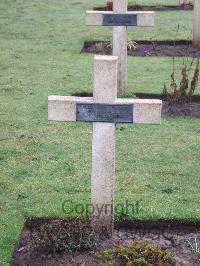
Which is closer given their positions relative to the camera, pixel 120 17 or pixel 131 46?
pixel 120 17

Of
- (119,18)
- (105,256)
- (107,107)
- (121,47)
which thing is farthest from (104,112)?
(121,47)

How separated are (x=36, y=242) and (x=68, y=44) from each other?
26.0ft

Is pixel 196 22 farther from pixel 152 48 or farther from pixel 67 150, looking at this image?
pixel 67 150

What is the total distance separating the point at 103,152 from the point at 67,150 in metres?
2.08

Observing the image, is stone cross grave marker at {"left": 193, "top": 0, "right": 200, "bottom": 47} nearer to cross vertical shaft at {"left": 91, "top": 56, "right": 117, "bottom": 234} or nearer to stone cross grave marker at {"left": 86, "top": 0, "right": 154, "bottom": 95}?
stone cross grave marker at {"left": 86, "top": 0, "right": 154, "bottom": 95}

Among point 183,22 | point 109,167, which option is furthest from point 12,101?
point 183,22

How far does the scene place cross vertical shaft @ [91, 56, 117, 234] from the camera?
402 cm

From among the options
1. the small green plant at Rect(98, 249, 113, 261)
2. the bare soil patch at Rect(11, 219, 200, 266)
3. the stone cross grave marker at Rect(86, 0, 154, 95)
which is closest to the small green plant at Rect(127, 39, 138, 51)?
the stone cross grave marker at Rect(86, 0, 154, 95)

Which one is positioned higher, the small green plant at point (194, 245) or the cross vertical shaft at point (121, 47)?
the cross vertical shaft at point (121, 47)

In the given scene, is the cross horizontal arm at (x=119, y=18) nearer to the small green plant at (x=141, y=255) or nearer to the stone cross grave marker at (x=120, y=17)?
the stone cross grave marker at (x=120, y=17)

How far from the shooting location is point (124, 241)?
4.38 metres

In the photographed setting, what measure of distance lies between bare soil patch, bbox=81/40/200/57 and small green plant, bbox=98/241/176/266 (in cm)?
701

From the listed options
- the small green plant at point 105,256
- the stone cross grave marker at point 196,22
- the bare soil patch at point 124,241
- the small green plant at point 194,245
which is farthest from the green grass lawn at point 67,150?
the stone cross grave marker at point 196,22

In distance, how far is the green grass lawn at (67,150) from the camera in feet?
16.2
